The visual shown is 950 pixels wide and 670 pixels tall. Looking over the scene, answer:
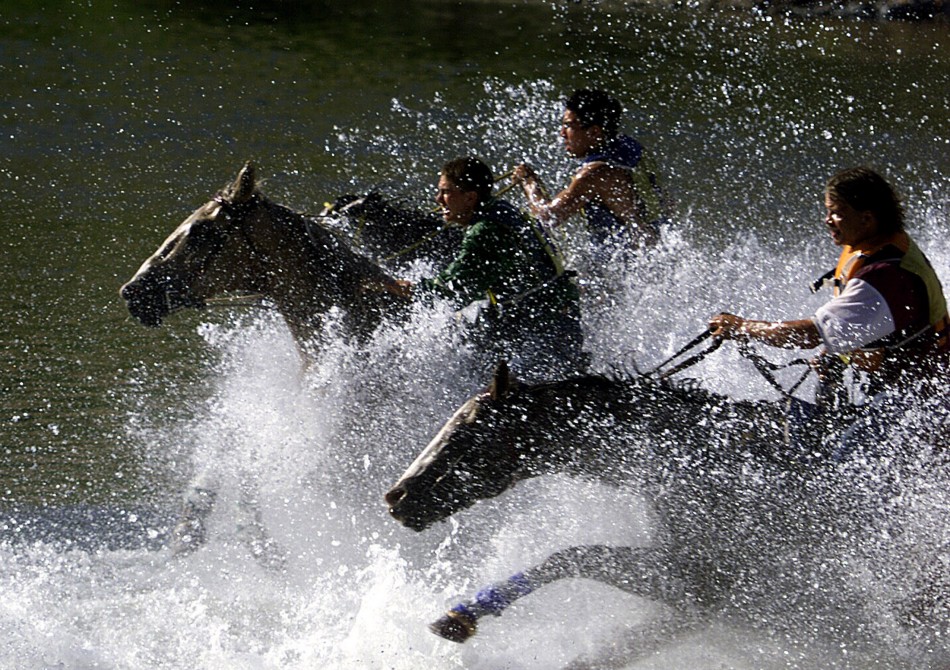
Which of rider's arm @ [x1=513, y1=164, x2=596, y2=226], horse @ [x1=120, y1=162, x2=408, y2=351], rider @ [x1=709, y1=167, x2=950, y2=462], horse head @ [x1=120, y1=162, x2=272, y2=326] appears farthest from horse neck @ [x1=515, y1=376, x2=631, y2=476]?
rider's arm @ [x1=513, y1=164, x2=596, y2=226]

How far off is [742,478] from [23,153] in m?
11.3

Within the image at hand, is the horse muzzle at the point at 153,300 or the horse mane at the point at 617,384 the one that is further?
the horse muzzle at the point at 153,300

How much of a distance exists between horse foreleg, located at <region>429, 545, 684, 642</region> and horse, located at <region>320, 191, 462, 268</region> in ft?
7.62

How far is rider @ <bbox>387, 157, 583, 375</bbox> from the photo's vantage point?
20.9 feet

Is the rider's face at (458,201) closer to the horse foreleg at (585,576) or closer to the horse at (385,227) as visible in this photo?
the horse at (385,227)

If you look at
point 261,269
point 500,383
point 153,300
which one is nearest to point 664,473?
point 500,383

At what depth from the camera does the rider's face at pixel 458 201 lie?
6.46 meters

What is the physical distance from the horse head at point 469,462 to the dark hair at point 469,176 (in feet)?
5.49

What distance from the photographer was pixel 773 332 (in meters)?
5.22

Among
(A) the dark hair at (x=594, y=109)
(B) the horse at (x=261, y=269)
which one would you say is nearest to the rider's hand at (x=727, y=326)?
(B) the horse at (x=261, y=269)

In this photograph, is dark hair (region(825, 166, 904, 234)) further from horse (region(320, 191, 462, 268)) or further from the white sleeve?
horse (region(320, 191, 462, 268))

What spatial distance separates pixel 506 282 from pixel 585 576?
1763 millimetres

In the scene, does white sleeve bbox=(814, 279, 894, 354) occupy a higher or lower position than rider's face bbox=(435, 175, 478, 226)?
higher

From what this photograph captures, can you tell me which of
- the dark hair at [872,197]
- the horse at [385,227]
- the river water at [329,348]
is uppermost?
the dark hair at [872,197]
